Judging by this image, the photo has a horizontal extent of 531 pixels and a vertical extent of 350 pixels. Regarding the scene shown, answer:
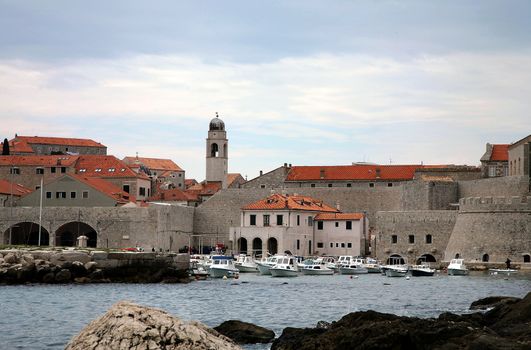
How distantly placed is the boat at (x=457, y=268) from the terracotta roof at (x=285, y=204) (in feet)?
46.0

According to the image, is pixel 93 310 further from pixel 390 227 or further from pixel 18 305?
pixel 390 227

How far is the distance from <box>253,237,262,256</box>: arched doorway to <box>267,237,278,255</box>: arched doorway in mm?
697

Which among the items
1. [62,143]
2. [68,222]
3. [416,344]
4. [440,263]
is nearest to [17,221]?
[68,222]

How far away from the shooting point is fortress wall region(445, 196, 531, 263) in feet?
202

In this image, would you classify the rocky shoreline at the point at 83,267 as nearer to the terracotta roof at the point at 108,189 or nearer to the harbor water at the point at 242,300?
the harbor water at the point at 242,300

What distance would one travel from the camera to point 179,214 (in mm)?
74000

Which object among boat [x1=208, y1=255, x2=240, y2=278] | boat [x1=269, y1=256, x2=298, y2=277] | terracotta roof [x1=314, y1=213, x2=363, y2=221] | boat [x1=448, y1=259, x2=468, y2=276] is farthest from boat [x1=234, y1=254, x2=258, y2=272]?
terracotta roof [x1=314, y1=213, x2=363, y2=221]

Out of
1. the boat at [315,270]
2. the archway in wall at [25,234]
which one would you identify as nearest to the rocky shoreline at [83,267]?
the boat at [315,270]

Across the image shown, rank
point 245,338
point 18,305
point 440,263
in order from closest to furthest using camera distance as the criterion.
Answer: point 245,338 → point 18,305 → point 440,263

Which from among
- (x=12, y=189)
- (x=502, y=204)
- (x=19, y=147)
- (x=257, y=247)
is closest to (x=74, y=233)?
(x=12, y=189)

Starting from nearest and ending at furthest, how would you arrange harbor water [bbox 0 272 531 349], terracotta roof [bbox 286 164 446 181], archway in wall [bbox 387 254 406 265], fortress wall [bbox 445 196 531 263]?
harbor water [bbox 0 272 531 349], fortress wall [bbox 445 196 531 263], archway in wall [bbox 387 254 406 265], terracotta roof [bbox 286 164 446 181]

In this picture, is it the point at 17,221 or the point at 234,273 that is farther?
the point at 17,221

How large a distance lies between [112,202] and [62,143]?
3658cm

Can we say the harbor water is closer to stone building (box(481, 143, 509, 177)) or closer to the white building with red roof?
the white building with red roof
